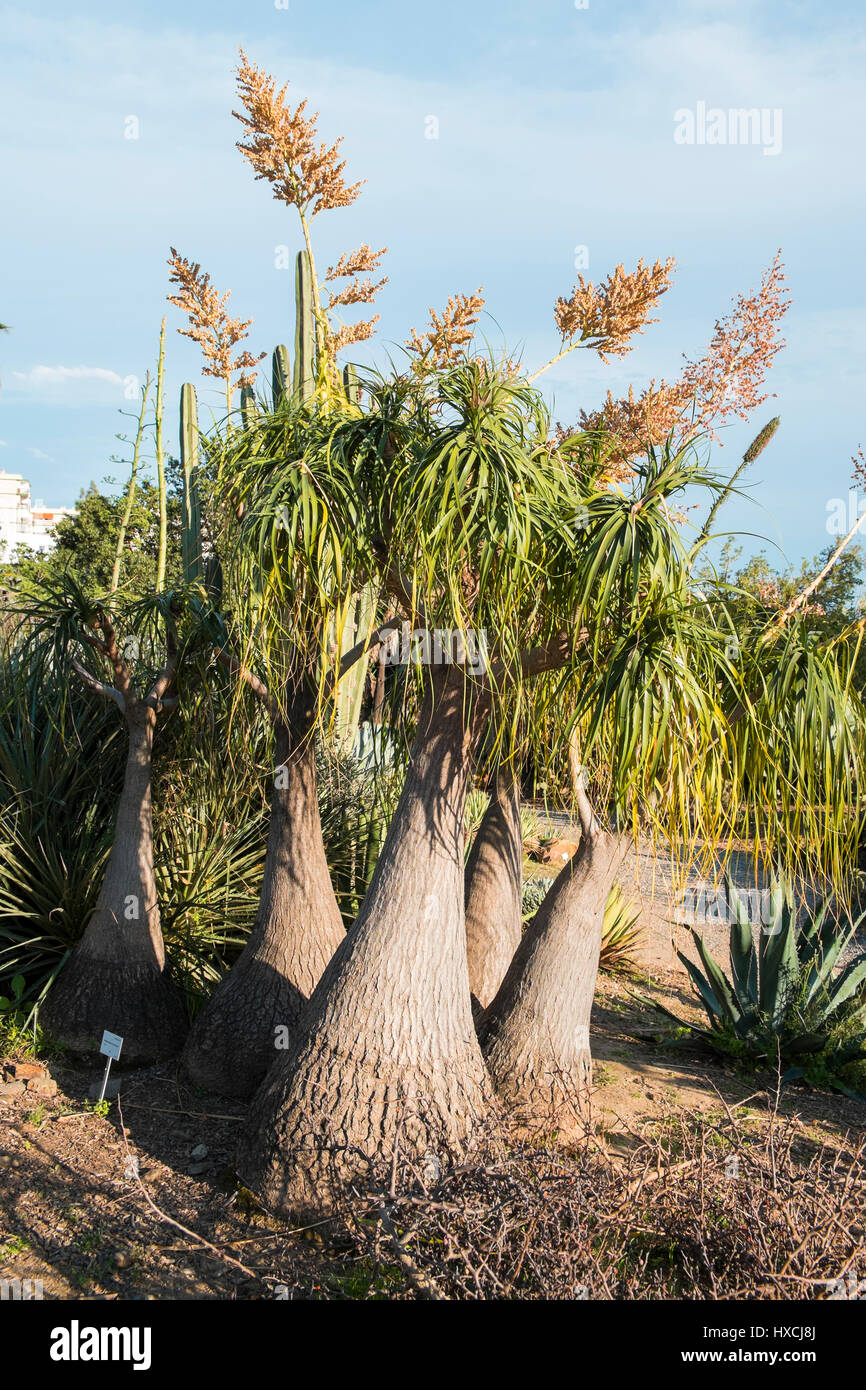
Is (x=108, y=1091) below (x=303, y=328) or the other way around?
below

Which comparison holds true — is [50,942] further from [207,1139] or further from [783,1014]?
[783,1014]

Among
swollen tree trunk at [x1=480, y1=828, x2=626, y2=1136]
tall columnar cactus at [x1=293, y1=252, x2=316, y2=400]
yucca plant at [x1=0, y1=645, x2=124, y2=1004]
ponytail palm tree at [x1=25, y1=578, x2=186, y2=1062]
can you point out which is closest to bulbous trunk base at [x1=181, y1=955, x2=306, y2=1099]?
ponytail palm tree at [x1=25, y1=578, x2=186, y2=1062]

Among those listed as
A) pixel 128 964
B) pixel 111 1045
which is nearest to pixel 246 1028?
pixel 111 1045

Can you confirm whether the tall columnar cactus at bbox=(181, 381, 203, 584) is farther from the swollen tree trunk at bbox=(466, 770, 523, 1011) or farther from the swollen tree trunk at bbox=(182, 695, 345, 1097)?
the swollen tree trunk at bbox=(466, 770, 523, 1011)

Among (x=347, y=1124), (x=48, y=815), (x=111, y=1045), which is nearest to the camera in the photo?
(x=347, y=1124)

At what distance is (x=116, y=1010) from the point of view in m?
5.13

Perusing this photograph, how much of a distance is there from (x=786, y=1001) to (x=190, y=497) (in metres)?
4.67

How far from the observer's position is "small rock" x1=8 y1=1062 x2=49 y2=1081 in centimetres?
489

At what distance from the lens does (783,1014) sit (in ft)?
19.0

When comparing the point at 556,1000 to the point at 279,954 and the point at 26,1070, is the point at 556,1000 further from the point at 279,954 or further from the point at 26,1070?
the point at 26,1070
